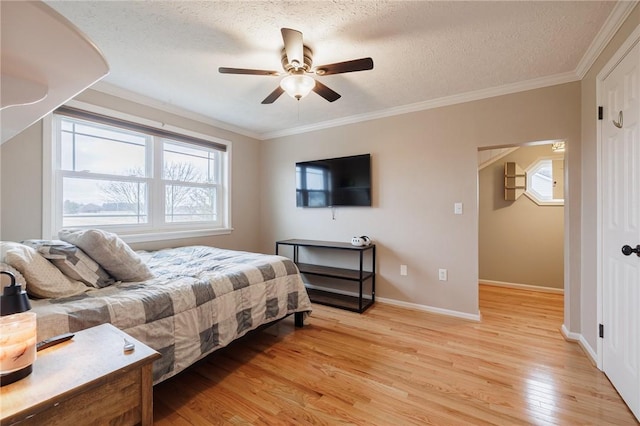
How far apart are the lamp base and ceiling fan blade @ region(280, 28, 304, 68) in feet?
5.87

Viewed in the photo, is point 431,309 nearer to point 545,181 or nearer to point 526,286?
point 526,286

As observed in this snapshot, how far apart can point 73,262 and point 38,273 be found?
19 centimetres

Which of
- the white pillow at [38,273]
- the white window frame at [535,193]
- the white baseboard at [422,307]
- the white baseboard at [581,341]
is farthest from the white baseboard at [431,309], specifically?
the white pillow at [38,273]

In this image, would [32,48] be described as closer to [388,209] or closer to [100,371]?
[100,371]

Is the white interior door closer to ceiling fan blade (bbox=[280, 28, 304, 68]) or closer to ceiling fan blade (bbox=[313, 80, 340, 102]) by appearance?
ceiling fan blade (bbox=[313, 80, 340, 102])

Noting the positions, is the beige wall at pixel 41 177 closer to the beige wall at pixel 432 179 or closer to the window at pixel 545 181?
the beige wall at pixel 432 179

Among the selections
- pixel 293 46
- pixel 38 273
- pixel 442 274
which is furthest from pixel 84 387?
pixel 442 274

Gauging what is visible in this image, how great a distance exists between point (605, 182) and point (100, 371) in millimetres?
2958

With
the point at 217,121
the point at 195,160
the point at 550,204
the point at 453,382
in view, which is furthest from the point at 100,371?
the point at 550,204

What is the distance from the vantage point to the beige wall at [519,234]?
3771 millimetres

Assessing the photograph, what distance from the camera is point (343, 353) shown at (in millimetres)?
2182

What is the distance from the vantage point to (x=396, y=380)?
183cm

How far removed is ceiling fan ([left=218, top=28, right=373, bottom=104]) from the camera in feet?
5.54

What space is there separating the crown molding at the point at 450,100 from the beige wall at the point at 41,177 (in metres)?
0.86
